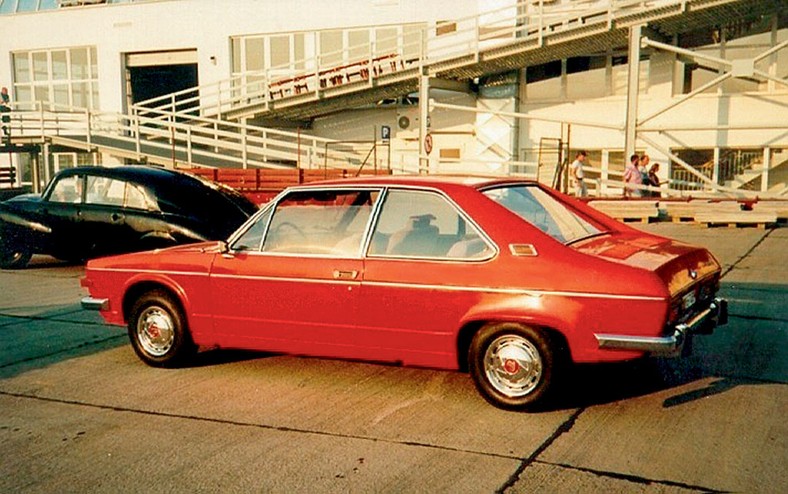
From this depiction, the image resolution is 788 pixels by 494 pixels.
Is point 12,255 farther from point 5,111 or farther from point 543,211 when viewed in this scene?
point 5,111

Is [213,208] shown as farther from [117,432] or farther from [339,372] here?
[117,432]

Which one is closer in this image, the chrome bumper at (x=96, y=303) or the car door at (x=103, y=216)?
the chrome bumper at (x=96, y=303)

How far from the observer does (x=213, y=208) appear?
10531 mm

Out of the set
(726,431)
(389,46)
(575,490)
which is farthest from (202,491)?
(389,46)

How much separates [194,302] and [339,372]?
1.22 m

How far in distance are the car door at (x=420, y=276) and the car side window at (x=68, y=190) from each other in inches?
289

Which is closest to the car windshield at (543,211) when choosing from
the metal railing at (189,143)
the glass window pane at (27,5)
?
the metal railing at (189,143)

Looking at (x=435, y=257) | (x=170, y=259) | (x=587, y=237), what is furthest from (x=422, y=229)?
(x=170, y=259)

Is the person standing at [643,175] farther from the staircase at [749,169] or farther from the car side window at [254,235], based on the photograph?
the car side window at [254,235]

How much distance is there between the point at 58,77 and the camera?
1232 inches

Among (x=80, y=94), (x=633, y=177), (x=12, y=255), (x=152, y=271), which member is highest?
(x=80, y=94)

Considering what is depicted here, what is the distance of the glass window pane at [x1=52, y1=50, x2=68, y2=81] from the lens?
3114 centimetres

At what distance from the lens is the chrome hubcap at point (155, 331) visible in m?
6.05

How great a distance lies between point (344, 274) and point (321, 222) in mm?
538
